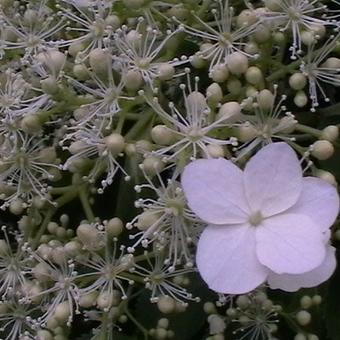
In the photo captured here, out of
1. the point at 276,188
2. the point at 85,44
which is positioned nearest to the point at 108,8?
the point at 85,44

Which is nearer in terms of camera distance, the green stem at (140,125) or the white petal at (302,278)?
the white petal at (302,278)

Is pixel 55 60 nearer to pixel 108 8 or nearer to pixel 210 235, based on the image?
pixel 108 8

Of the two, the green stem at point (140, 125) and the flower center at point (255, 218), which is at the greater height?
the green stem at point (140, 125)

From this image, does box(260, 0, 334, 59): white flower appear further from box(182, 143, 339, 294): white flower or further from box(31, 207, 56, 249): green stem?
box(31, 207, 56, 249): green stem

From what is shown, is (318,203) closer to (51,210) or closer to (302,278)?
(302,278)

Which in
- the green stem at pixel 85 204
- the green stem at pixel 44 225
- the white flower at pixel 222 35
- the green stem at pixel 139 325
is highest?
the white flower at pixel 222 35

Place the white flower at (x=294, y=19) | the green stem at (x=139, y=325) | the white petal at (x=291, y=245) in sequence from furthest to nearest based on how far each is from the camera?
the green stem at (x=139, y=325)
the white flower at (x=294, y=19)
the white petal at (x=291, y=245)

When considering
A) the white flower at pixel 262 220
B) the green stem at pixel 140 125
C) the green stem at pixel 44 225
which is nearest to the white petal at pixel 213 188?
the white flower at pixel 262 220

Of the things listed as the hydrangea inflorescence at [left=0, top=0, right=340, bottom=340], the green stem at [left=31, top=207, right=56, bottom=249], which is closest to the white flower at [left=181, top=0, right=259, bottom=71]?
the hydrangea inflorescence at [left=0, top=0, right=340, bottom=340]

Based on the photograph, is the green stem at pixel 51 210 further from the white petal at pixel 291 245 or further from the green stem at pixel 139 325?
the white petal at pixel 291 245
